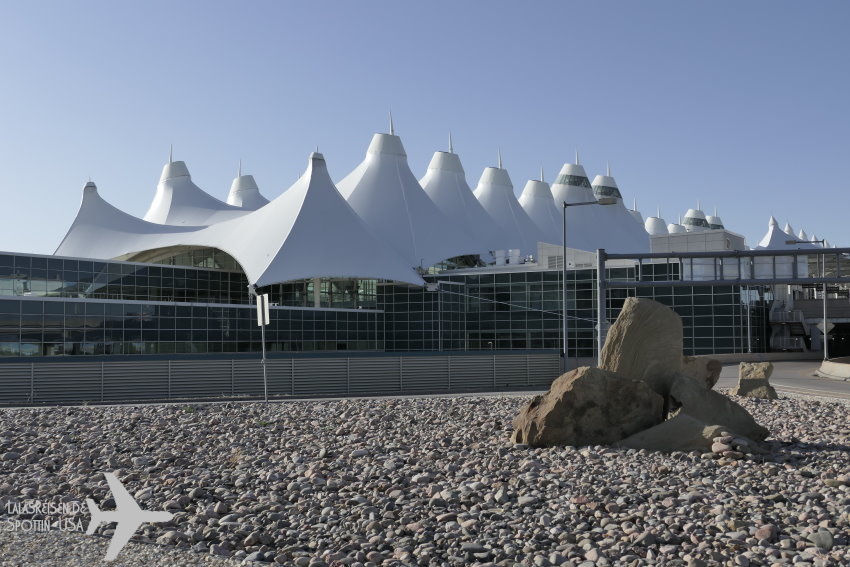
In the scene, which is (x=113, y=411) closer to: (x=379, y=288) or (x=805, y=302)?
(x=379, y=288)

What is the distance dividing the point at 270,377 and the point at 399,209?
4340cm

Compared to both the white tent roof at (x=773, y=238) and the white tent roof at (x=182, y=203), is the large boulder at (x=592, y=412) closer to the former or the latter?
the white tent roof at (x=182, y=203)

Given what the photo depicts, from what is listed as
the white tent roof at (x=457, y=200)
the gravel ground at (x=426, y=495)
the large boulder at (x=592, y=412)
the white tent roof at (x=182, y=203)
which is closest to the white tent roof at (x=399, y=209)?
the white tent roof at (x=457, y=200)

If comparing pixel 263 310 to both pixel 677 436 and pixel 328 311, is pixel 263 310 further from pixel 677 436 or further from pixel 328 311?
pixel 328 311

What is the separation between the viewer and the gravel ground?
7816 millimetres

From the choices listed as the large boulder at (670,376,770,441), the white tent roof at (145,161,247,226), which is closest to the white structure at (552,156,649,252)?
the white tent roof at (145,161,247,226)

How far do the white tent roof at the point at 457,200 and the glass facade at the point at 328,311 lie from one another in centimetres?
1585

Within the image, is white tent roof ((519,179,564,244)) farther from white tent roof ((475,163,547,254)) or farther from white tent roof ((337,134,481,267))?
white tent roof ((337,134,481,267))

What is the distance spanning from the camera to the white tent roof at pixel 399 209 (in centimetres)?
6462

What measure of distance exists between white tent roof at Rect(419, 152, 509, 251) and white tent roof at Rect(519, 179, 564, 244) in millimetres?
11967

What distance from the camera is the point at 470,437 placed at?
1298 centimetres

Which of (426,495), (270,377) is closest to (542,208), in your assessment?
(270,377)

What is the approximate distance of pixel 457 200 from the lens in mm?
75000

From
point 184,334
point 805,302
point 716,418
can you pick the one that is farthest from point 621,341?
point 805,302
